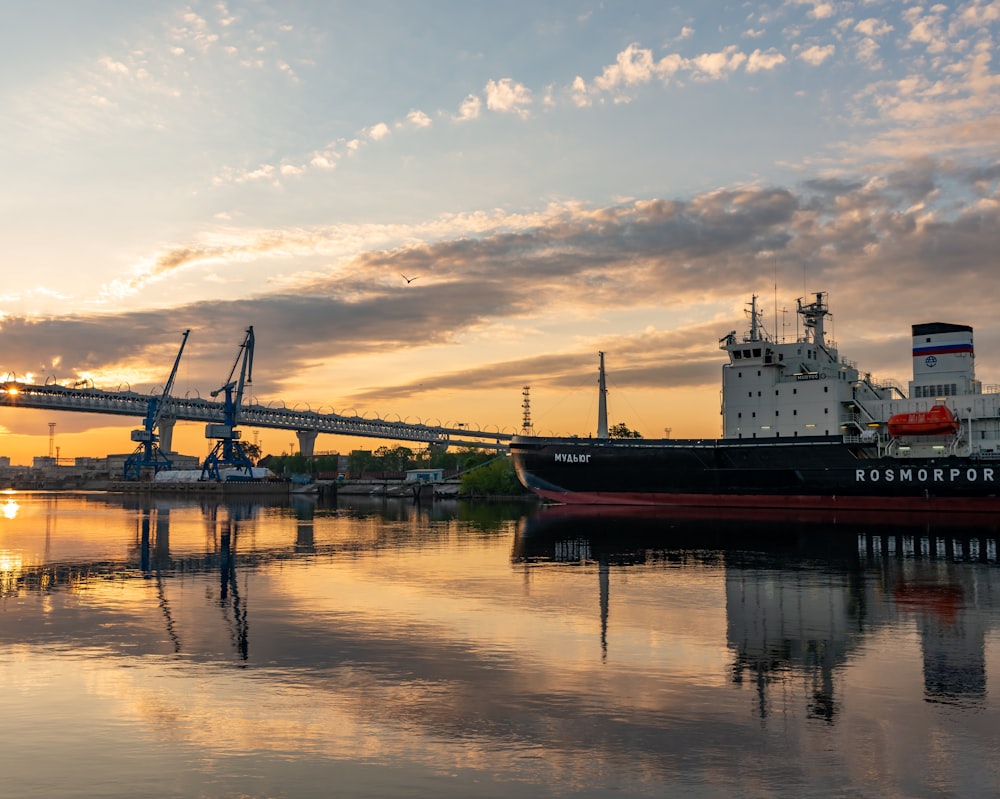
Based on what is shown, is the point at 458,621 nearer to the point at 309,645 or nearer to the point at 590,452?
the point at 309,645

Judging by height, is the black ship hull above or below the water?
above

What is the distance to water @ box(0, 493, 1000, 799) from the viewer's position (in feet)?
42.1

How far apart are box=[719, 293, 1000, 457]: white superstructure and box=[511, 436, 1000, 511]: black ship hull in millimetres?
2726

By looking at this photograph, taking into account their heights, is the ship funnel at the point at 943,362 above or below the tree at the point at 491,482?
above

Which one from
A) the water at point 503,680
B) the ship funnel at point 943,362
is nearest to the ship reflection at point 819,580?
the water at point 503,680

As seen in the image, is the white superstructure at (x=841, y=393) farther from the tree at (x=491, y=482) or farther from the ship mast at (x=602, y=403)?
the tree at (x=491, y=482)

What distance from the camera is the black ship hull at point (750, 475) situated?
77.1 meters

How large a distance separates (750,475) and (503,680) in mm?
70485

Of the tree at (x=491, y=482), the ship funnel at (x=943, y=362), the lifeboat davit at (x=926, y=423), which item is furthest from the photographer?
the tree at (x=491, y=482)

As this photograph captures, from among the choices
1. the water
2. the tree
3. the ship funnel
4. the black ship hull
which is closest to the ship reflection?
the water

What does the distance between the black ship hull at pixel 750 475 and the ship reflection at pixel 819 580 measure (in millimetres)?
5901

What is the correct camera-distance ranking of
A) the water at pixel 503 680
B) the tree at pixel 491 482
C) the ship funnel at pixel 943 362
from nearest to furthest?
1. the water at pixel 503 680
2. the ship funnel at pixel 943 362
3. the tree at pixel 491 482

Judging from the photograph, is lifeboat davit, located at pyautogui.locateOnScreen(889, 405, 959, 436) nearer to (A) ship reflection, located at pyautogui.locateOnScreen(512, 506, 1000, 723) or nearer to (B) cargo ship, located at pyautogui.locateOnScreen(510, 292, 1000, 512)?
(B) cargo ship, located at pyautogui.locateOnScreen(510, 292, 1000, 512)

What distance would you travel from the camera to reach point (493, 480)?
576 ft
